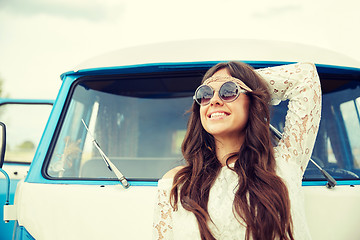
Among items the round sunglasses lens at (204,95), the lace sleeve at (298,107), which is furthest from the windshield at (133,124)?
the round sunglasses lens at (204,95)

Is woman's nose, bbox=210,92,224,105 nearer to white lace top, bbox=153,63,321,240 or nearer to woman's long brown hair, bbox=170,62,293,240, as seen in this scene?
woman's long brown hair, bbox=170,62,293,240

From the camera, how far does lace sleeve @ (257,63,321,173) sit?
155 cm

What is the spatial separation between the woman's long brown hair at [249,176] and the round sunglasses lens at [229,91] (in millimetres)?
100

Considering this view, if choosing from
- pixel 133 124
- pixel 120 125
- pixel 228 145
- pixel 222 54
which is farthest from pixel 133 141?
pixel 228 145

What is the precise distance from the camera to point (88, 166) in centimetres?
231

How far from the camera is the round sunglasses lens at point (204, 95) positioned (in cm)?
157

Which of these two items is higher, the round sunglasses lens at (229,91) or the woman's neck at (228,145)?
the round sunglasses lens at (229,91)

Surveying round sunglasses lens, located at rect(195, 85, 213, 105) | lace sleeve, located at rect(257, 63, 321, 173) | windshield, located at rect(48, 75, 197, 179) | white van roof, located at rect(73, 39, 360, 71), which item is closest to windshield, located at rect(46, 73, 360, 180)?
windshield, located at rect(48, 75, 197, 179)

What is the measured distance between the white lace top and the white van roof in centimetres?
44

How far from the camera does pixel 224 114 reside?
152 cm

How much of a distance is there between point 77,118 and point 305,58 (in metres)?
1.61

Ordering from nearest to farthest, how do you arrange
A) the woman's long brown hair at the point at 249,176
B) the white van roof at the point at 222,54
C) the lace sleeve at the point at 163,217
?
the woman's long brown hair at the point at 249,176, the lace sleeve at the point at 163,217, the white van roof at the point at 222,54

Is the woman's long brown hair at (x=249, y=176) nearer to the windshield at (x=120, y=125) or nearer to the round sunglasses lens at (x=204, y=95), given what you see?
the round sunglasses lens at (x=204, y=95)

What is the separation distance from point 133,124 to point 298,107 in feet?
5.36
